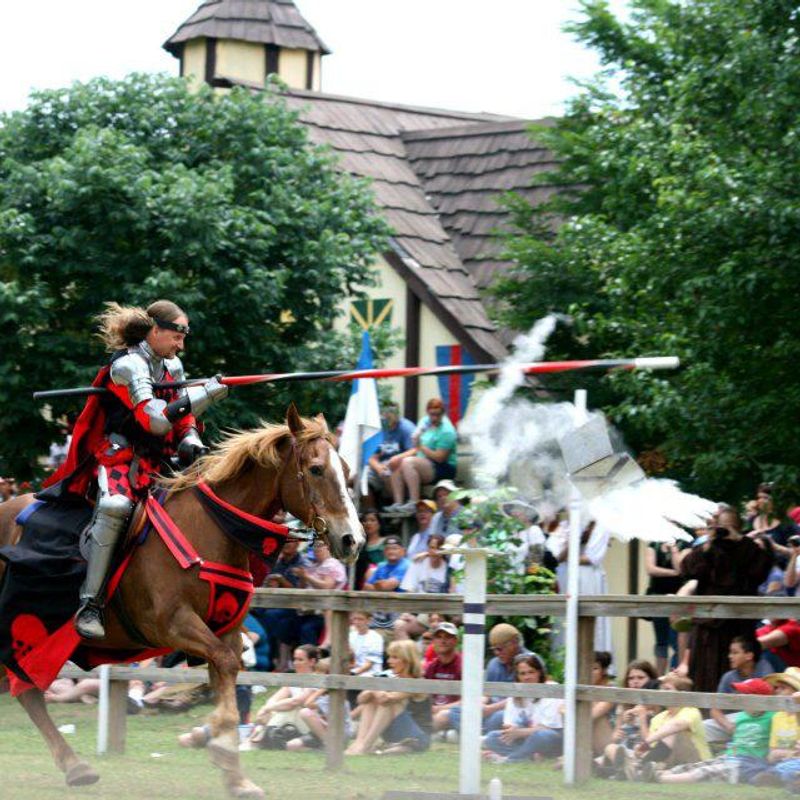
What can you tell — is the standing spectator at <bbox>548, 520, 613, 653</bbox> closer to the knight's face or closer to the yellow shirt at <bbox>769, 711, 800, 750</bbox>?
the yellow shirt at <bbox>769, 711, 800, 750</bbox>

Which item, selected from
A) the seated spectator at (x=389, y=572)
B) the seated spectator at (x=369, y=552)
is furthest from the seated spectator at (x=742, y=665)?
the seated spectator at (x=369, y=552)

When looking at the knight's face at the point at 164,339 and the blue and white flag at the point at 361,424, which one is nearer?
the knight's face at the point at 164,339

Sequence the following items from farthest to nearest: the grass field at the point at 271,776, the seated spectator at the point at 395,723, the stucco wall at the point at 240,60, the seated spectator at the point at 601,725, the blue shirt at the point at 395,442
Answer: the stucco wall at the point at 240,60 < the blue shirt at the point at 395,442 < the seated spectator at the point at 395,723 < the seated spectator at the point at 601,725 < the grass field at the point at 271,776

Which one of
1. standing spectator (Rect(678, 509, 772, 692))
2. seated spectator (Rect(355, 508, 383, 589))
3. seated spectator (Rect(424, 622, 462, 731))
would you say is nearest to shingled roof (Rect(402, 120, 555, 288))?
seated spectator (Rect(355, 508, 383, 589))

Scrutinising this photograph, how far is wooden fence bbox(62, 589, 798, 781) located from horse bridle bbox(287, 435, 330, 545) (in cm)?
177

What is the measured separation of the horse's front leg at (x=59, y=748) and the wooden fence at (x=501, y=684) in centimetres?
161

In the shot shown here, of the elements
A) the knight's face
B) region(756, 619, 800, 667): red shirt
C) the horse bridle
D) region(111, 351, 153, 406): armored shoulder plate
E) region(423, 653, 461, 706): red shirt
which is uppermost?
the knight's face

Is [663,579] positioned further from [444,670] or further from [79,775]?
[79,775]

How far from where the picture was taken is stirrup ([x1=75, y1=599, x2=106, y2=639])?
8.60m

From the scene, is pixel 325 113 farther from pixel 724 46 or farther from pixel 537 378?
pixel 724 46

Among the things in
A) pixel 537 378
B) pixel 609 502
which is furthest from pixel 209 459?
pixel 537 378

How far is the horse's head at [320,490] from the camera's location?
27.8ft

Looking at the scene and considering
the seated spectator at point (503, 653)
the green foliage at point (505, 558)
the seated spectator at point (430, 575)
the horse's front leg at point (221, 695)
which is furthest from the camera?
the seated spectator at point (430, 575)

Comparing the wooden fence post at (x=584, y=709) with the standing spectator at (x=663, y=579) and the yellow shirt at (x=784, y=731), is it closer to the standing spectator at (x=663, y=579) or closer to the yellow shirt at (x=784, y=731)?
the yellow shirt at (x=784, y=731)
